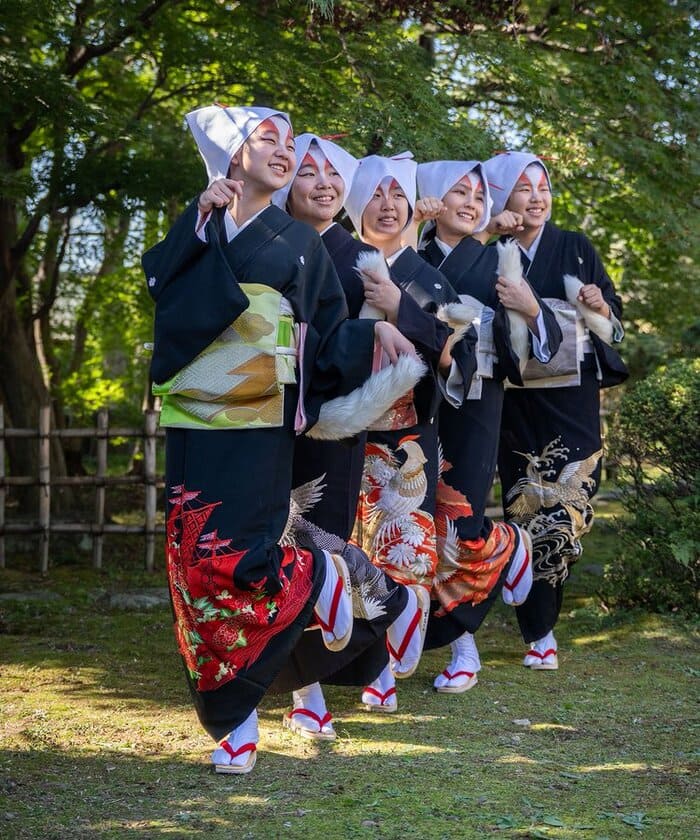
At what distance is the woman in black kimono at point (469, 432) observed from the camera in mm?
5105

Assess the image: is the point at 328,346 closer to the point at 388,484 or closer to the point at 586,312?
the point at 388,484

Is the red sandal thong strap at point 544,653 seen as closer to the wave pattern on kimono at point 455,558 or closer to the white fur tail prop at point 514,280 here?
the wave pattern on kimono at point 455,558

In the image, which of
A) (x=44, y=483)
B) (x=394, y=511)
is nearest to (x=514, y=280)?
(x=394, y=511)

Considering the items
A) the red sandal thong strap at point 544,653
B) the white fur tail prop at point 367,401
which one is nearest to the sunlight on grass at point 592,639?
the red sandal thong strap at point 544,653

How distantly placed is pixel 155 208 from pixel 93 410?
15.0 ft

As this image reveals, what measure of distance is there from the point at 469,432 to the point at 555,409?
714mm

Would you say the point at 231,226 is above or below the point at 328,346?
above

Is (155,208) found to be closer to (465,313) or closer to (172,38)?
(172,38)

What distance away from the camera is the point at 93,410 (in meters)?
11.9

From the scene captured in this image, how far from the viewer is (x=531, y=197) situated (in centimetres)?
553

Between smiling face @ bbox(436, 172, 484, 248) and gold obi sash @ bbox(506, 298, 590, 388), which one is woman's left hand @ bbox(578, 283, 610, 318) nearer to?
gold obi sash @ bbox(506, 298, 590, 388)

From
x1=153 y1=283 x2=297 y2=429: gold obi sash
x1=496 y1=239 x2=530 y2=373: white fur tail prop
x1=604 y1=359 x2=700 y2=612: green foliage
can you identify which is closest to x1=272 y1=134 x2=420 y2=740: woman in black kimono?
x1=153 y1=283 x2=297 y2=429: gold obi sash

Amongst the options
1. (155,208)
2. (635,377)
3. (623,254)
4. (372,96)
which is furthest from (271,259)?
(635,377)

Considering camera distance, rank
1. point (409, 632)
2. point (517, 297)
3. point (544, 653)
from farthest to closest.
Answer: point (544, 653), point (517, 297), point (409, 632)
